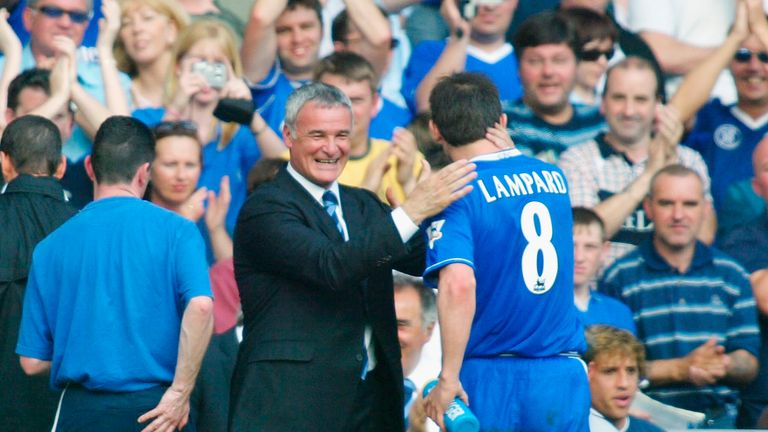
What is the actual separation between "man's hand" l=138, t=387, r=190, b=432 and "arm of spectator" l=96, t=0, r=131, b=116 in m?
3.03

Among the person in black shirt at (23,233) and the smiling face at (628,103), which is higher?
the smiling face at (628,103)

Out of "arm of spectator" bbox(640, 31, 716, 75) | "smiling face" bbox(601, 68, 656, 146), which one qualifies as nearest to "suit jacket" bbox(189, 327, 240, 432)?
"smiling face" bbox(601, 68, 656, 146)

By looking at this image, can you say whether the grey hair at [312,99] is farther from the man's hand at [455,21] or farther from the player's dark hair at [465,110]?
the man's hand at [455,21]

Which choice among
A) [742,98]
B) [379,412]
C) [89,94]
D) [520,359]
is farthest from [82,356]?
[742,98]

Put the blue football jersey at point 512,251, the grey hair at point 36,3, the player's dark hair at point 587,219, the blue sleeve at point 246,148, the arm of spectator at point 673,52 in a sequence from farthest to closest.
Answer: the arm of spectator at point 673,52, the grey hair at point 36,3, the blue sleeve at point 246,148, the player's dark hair at point 587,219, the blue football jersey at point 512,251

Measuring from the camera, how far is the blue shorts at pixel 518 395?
5258 mm

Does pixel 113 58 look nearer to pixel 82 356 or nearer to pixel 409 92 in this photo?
pixel 409 92

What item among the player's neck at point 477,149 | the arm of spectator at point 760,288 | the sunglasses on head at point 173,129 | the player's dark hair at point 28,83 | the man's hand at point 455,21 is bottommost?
the arm of spectator at point 760,288

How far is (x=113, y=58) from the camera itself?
8375 mm

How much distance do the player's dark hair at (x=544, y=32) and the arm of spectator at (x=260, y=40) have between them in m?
1.51

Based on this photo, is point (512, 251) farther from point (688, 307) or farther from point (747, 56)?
point (747, 56)

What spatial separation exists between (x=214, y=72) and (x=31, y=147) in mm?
2048

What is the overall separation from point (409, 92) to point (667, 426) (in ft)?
9.37

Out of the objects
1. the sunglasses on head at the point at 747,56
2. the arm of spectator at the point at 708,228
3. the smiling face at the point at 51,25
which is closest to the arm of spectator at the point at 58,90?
the smiling face at the point at 51,25
